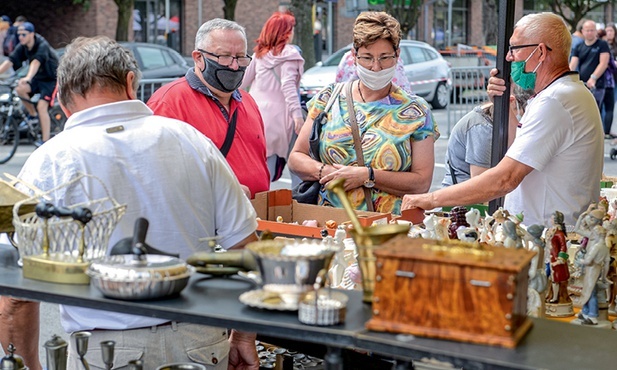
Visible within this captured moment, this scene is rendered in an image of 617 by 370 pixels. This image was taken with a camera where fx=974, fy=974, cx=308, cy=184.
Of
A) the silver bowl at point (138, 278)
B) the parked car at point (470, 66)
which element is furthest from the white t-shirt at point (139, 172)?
the parked car at point (470, 66)

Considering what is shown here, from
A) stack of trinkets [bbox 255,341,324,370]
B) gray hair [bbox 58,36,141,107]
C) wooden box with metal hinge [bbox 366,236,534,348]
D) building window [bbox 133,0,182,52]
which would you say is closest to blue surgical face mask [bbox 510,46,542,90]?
stack of trinkets [bbox 255,341,324,370]

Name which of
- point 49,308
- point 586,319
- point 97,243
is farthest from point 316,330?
point 49,308

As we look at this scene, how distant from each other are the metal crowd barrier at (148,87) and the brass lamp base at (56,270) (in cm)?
1270

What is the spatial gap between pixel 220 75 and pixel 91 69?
167 cm

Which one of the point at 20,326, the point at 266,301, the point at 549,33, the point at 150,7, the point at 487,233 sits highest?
the point at 150,7

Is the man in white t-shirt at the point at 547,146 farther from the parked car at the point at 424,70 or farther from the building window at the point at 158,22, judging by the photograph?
the building window at the point at 158,22

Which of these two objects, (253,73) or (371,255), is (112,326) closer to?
(371,255)

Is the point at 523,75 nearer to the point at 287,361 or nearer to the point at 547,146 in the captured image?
the point at 547,146

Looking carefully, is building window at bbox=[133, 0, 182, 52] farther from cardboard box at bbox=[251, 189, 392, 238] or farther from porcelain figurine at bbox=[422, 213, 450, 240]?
porcelain figurine at bbox=[422, 213, 450, 240]

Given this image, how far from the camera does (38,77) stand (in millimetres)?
13883

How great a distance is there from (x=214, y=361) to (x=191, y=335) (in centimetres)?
14

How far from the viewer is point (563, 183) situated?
4.18m

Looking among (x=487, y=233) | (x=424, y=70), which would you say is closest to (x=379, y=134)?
(x=487, y=233)

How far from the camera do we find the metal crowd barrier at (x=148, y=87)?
15.3m
